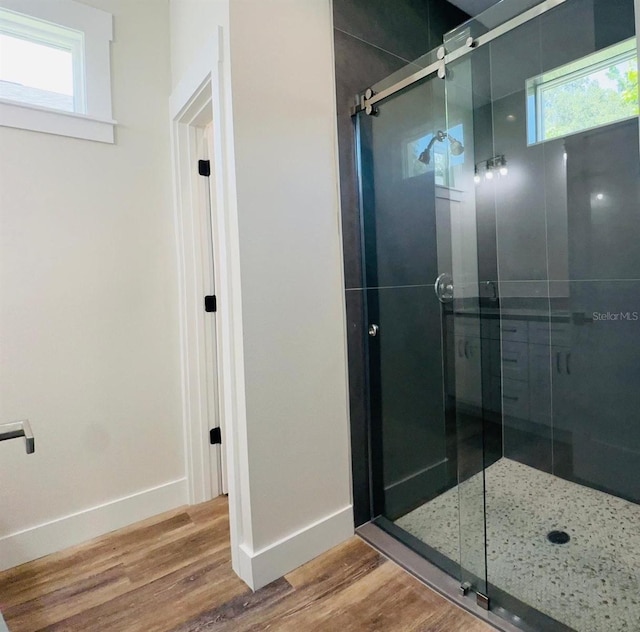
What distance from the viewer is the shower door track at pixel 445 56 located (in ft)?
4.35

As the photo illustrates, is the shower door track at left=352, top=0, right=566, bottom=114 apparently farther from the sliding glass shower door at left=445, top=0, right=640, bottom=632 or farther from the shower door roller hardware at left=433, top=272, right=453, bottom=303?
the shower door roller hardware at left=433, top=272, right=453, bottom=303

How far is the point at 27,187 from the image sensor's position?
1645 millimetres

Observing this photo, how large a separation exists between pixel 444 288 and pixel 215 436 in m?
1.45

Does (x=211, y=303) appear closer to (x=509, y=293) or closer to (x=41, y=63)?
(x=41, y=63)

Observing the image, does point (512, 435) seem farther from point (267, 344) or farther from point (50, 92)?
point (50, 92)

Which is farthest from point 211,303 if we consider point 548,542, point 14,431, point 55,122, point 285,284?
point 548,542

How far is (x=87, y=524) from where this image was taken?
5.90 feet

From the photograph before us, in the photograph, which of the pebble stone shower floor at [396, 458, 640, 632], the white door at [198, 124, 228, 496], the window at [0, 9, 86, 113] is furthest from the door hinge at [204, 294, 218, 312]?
the pebble stone shower floor at [396, 458, 640, 632]

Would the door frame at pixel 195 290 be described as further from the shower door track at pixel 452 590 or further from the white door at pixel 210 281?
the shower door track at pixel 452 590

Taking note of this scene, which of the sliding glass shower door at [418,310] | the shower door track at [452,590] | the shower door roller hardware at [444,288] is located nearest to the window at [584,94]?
the sliding glass shower door at [418,310]

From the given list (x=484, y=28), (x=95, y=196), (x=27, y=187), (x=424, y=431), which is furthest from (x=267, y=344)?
(x=484, y=28)

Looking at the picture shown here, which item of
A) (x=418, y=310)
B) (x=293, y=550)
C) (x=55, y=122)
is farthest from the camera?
(x=418, y=310)

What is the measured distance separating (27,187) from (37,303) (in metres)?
0.50

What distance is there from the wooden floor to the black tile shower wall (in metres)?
0.37
